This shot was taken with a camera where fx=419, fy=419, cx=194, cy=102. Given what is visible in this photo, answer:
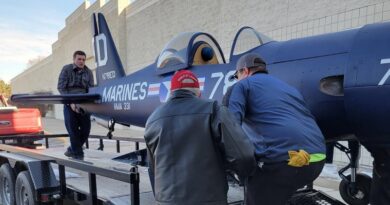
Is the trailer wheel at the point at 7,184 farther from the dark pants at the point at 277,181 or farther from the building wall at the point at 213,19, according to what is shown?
the building wall at the point at 213,19

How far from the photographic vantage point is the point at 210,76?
420cm

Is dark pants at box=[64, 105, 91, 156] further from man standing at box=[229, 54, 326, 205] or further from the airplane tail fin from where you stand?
man standing at box=[229, 54, 326, 205]

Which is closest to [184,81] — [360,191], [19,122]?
[360,191]

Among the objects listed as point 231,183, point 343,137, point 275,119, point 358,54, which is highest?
point 358,54

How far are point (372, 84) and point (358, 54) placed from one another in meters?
0.25

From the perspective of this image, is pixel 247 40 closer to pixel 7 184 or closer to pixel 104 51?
pixel 7 184

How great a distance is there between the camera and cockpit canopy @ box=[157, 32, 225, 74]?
4.66 metres

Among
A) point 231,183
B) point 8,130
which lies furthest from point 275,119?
point 8,130

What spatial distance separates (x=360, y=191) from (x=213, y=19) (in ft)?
37.6

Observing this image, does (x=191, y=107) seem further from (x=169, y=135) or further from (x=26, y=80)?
(x=26, y=80)

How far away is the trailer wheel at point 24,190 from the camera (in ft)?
14.5

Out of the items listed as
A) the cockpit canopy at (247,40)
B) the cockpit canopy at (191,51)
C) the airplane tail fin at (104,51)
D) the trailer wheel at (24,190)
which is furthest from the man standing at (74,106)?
the cockpit canopy at (247,40)

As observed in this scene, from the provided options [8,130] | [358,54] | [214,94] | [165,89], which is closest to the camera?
[358,54]

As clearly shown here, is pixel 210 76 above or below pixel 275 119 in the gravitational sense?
above
